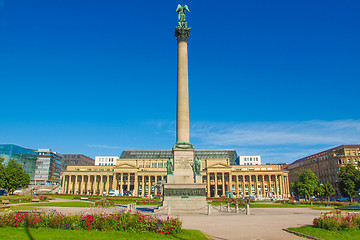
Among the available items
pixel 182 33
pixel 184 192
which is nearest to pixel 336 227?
pixel 184 192

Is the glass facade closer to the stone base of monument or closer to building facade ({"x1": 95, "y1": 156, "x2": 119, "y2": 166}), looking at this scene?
building facade ({"x1": 95, "y1": 156, "x2": 119, "y2": 166})

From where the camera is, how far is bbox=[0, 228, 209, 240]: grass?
1508 centimetres

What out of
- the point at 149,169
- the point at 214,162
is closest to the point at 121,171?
the point at 149,169

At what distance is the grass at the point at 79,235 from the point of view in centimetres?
1508

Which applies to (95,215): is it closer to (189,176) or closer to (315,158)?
(189,176)

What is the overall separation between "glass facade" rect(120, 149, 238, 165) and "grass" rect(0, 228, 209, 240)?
162 metres

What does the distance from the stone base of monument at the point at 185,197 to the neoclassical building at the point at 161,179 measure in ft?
381

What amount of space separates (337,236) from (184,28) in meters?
37.7

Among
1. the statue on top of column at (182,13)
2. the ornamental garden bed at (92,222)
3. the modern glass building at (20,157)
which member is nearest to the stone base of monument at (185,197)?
the ornamental garden bed at (92,222)

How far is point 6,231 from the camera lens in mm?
16469

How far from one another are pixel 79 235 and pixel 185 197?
2236 centimetres

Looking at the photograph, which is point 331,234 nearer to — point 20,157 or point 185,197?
point 185,197

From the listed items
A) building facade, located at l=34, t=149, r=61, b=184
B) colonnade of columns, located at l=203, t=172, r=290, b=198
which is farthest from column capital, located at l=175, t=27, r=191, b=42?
building facade, located at l=34, t=149, r=61, b=184

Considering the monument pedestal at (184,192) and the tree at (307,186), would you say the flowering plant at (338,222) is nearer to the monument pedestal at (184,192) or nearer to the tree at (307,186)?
the monument pedestal at (184,192)
